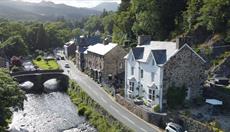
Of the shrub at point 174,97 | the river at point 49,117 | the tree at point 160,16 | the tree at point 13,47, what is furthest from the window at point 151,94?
the tree at point 13,47

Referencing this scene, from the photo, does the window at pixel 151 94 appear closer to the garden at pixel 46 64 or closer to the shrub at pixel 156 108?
the shrub at pixel 156 108

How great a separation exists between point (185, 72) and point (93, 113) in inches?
642

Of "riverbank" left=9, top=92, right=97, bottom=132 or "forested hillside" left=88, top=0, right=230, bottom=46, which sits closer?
"riverbank" left=9, top=92, right=97, bottom=132

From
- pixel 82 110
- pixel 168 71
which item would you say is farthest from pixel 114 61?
pixel 168 71

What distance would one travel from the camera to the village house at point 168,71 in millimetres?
51688

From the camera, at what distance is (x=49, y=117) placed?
206 ft

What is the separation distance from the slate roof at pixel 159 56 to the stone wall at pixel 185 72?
134 cm

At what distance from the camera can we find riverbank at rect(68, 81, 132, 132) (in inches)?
1956

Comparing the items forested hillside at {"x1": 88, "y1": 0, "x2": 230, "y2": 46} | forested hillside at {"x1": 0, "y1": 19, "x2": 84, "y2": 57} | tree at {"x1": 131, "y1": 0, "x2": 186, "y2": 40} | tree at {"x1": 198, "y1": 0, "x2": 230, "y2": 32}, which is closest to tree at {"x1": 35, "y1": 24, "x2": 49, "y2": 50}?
forested hillside at {"x1": 0, "y1": 19, "x2": 84, "y2": 57}

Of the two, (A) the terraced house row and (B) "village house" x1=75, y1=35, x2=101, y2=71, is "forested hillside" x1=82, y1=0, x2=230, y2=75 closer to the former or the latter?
(A) the terraced house row

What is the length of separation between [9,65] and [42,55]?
34367mm

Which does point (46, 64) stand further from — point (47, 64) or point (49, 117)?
point (49, 117)

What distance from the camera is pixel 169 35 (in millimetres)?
84125

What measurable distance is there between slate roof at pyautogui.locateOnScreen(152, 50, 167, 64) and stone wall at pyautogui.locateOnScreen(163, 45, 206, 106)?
1345 mm
